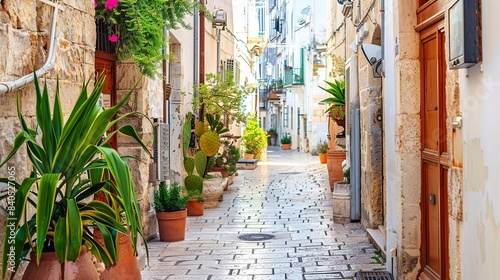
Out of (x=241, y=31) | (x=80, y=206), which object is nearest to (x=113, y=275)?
(x=80, y=206)

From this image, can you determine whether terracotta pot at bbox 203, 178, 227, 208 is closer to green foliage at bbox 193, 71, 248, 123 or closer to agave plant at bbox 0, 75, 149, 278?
green foliage at bbox 193, 71, 248, 123

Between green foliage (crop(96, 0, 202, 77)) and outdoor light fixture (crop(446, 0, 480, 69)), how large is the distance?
298cm

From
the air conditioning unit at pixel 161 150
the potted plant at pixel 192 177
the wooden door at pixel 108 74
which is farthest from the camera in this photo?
the potted plant at pixel 192 177

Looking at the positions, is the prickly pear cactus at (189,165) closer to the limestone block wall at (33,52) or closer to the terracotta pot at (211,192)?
the terracotta pot at (211,192)

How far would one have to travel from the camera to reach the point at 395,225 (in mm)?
5414

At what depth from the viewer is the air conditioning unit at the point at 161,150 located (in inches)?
307

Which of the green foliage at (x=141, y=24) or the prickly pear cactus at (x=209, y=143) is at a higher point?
the green foliage at (x=141, y=24)

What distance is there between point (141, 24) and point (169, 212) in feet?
7.84

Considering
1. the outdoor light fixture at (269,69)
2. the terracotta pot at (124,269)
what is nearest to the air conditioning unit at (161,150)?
the terracotta pot at (124,269)

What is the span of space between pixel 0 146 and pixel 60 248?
73 centimetres

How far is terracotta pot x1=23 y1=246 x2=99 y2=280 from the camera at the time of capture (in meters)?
2.89

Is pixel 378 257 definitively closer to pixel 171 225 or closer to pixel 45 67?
pixel 171 225

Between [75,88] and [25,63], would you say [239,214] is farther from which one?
[25,63]

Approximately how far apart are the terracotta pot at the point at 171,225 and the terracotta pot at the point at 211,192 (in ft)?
9.45
